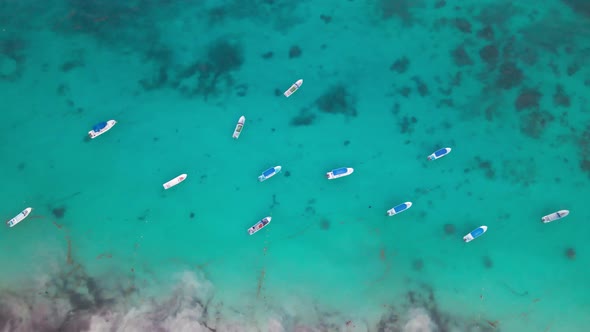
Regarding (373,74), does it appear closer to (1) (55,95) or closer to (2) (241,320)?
(2) (241,320)

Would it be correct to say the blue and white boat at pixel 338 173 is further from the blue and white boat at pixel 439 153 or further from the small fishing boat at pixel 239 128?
the small fishing boat at pixel 239 128

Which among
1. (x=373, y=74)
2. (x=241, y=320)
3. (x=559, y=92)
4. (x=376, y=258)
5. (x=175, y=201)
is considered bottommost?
(x=241, y=320)

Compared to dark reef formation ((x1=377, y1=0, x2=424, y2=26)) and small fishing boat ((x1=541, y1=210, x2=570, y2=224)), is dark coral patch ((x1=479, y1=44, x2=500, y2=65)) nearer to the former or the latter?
dark reef formation ((x1=377, y1=0, x2=424, y2=26))

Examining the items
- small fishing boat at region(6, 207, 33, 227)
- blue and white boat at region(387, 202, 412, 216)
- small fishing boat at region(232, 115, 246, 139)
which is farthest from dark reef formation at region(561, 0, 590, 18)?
small fishing boat at region(6, 207, 33, 227)

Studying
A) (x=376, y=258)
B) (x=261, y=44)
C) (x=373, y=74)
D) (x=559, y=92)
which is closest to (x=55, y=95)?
(x=261, y=44)

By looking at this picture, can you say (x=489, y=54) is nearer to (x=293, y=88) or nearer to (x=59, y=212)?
(x=293, y=88)

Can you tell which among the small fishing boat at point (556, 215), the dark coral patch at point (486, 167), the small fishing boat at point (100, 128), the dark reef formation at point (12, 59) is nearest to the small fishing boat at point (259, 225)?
the small fishing boat at point (100, 128)
